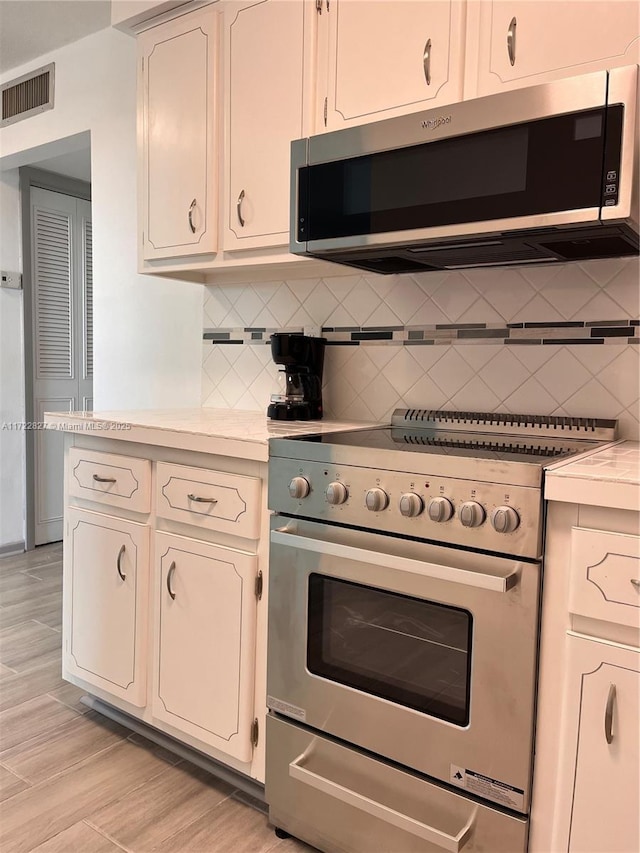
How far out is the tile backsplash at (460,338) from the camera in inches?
68.3

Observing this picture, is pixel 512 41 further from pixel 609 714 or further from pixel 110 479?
pixel 110 479

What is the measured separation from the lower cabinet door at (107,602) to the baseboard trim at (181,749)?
0.47ft

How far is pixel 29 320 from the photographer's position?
389 cm

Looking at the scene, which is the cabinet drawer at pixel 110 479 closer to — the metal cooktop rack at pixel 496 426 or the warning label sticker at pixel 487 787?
the metal cooktop rack at pixel 496 426

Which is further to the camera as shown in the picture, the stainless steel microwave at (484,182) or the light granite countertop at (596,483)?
the stainless steel microwave at (484,182)

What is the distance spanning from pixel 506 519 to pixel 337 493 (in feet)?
1.26

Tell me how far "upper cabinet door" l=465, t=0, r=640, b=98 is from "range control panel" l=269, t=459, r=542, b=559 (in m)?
0.97

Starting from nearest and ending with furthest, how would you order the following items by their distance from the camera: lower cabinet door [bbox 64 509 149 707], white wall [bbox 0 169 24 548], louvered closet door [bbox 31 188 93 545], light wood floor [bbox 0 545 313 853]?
light wood floor [bbox 0 545 313 853] < lower cabinet door [bbox 64 509 149 707] < white wall [bbox 0 169 24 548] < louvered closet door [bbox 31 188 93 545]

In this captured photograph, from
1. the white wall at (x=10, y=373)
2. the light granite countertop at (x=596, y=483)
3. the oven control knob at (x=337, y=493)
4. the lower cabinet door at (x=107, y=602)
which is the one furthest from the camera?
the white wall at (x=10, y=373)

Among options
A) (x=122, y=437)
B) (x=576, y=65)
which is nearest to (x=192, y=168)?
(x=122, y=437)

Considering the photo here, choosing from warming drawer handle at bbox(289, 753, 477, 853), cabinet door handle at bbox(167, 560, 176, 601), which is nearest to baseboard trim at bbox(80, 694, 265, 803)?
warming drawer handle at bbox(289, 753, 477, 853)

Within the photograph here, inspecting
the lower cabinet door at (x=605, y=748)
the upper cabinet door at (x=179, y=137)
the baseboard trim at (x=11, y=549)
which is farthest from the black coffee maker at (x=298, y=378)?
the baseboard trim at (x=11, y=549)

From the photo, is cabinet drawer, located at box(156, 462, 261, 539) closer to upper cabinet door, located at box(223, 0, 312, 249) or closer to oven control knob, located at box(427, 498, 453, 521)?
oven control knob, located at box(427, 498, 453, 521)

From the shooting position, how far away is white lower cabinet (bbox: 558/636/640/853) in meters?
1.15
